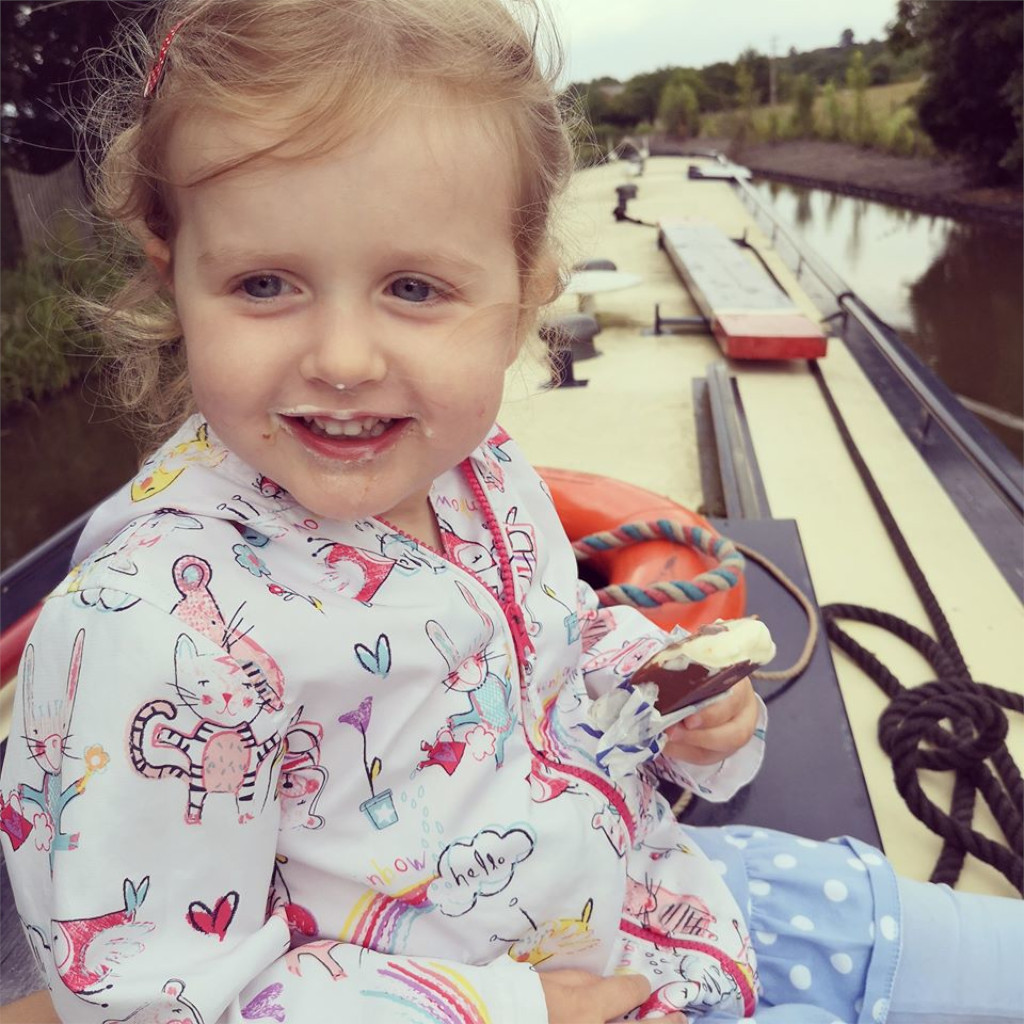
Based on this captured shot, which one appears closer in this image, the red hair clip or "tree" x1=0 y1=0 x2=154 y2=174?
the red hair clip

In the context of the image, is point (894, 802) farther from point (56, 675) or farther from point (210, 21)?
point (210, 21)

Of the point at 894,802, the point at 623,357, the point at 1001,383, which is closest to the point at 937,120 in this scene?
the point at 1001,383

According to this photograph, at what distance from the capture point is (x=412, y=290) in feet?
2.00

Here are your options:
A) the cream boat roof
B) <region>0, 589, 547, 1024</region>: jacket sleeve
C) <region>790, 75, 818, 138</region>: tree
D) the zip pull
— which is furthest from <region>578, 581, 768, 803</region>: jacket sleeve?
<region>790, 75, 818, 138</region>: tree

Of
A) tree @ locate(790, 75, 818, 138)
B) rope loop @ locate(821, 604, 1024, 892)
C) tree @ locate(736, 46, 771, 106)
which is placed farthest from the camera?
tree @ locate(736, 46, 771, 106)

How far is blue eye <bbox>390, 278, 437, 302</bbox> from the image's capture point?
60cm

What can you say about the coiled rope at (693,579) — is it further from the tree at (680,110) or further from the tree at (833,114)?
the tree at (680,110)

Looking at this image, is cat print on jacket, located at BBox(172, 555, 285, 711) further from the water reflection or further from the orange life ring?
the water reflection

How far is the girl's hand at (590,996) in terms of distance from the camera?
2.22 ft

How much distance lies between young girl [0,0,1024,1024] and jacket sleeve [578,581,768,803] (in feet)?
0.31

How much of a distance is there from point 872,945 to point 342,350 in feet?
2.28

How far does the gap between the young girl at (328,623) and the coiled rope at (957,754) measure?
0.44 m

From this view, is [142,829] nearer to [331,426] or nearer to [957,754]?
[331,426]

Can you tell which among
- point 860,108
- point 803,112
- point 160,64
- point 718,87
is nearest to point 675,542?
point 160,64
